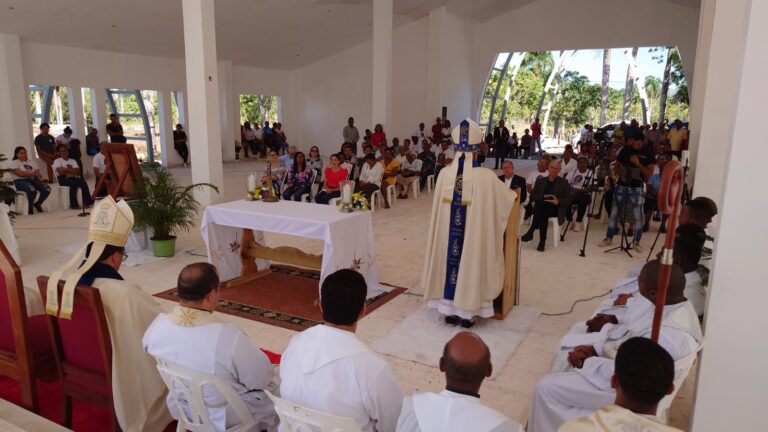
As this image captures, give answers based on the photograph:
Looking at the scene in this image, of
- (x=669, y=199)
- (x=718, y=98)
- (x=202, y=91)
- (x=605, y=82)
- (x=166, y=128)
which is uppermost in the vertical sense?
(x=605, y=82)

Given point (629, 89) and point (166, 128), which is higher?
point (629, 89)

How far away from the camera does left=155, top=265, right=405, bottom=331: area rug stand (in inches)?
181

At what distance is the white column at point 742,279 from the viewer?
1.96 metres

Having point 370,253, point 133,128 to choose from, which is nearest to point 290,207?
point 370,253

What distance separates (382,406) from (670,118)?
2007cm

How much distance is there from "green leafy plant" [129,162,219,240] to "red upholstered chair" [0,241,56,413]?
327 centimetres

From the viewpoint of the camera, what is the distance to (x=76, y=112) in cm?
1336

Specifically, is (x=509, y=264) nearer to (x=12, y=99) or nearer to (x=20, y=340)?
(x=20, y=340)

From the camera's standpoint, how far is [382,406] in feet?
6.40

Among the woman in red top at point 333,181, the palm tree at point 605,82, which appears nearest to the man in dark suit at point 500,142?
the palm tree at point 605,82

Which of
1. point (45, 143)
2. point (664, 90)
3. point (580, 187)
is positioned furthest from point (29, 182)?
point (664, 90)

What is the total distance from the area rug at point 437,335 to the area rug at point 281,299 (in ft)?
1.72

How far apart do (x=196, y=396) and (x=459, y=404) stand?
118 centimetres

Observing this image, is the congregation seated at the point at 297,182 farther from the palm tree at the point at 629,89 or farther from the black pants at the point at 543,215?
the palm tree at the point at 629,89
